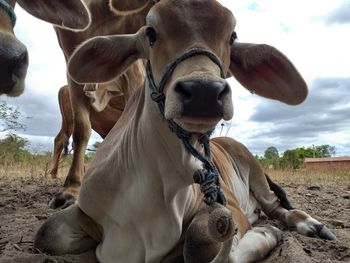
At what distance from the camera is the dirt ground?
122 inches

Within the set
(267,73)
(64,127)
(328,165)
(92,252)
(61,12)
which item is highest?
(61,12)

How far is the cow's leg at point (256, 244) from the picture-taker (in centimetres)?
305

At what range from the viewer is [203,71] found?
93.0 inches

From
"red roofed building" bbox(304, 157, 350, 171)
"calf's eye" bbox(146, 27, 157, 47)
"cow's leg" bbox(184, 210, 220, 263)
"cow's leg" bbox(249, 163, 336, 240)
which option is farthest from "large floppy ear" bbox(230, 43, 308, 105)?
"red roofed building" bbox(304, 157, 350, 171)

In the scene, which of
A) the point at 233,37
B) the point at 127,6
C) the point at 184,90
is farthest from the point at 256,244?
the point at 127,6

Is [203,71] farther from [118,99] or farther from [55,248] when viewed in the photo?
[118,99]

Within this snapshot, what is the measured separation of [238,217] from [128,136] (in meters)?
0.82

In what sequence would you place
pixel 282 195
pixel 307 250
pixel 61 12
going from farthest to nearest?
pixel 282 195 → pixel 61 12 → pixel 307 250

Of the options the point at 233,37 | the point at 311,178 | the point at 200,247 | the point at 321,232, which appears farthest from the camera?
the point at 311,178

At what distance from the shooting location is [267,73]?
10.4 ft

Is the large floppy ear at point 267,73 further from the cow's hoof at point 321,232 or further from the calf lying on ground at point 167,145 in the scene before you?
the cow's hoof at point 321,232

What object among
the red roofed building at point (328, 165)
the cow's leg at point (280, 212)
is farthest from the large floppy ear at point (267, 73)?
the red roofed building at point (328, 165)

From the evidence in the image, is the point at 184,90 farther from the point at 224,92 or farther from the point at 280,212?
the point at 280,212

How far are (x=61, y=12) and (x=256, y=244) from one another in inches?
77.2
